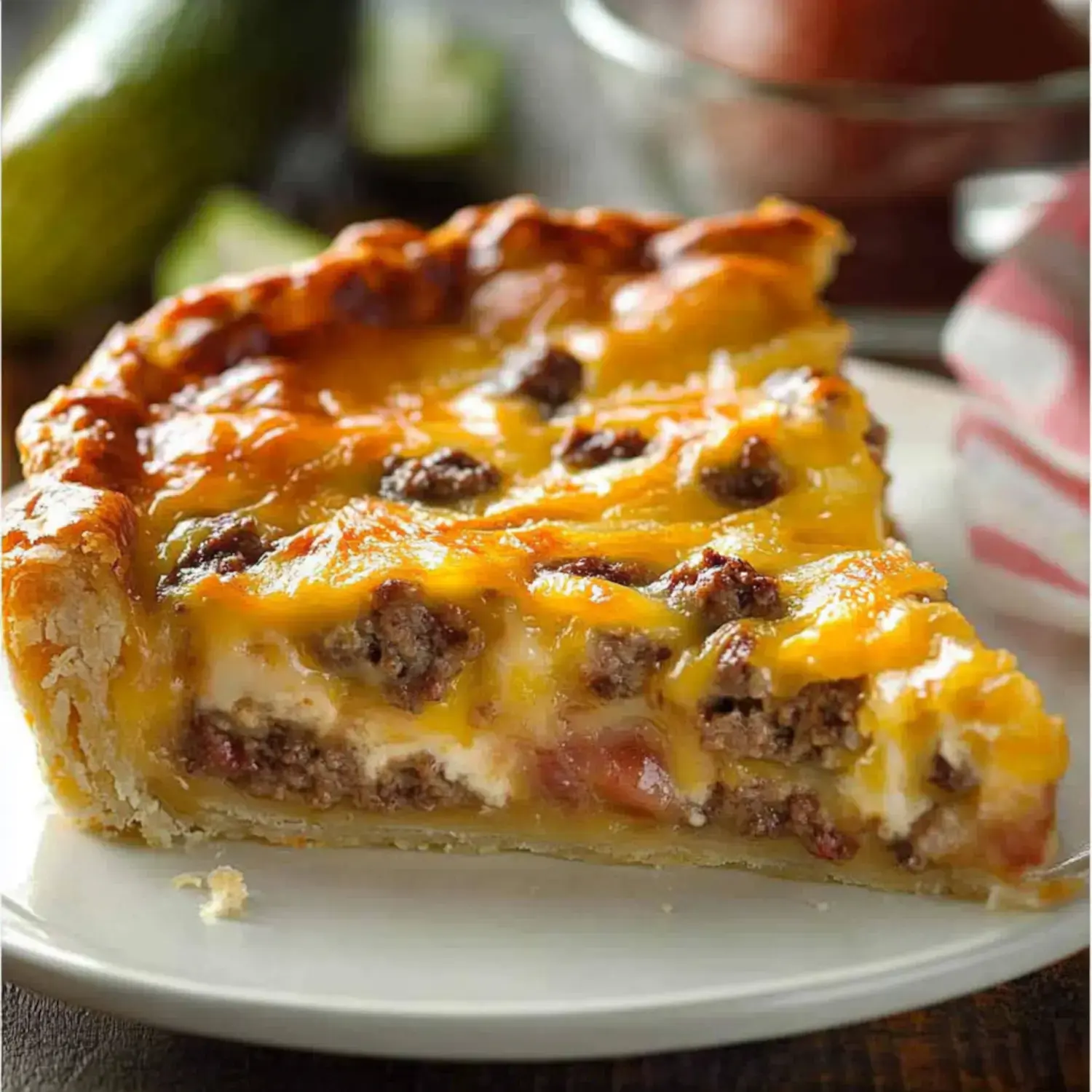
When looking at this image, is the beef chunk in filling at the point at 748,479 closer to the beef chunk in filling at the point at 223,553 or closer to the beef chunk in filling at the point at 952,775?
the beef chunk in filling at the point at 952,775

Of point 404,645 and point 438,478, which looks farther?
point 438,478

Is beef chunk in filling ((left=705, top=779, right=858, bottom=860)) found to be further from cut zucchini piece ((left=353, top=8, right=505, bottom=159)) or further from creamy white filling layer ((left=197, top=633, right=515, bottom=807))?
cut zucchini piece ((left=353, top=8, right=505, bottom=159))

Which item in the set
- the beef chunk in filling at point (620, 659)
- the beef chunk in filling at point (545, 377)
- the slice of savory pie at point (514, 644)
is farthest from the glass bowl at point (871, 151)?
the beef chunk in filling at point (620, 659)

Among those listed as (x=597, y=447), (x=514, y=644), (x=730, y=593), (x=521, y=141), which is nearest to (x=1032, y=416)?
(x=597, y=447)

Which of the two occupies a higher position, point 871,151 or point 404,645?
point 404,645

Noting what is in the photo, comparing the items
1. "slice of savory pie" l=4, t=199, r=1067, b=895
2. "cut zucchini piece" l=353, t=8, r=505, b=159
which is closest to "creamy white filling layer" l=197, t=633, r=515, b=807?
"slice of savory pie" l=4, t=199, r=1067, b=895

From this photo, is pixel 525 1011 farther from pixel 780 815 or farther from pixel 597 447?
pixel 597 447
